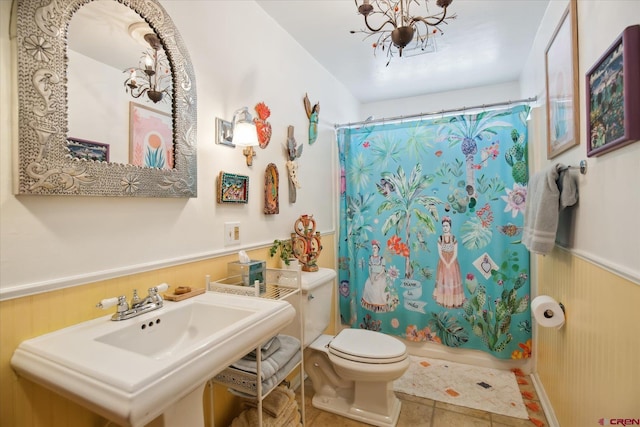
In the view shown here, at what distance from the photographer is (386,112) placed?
345cm

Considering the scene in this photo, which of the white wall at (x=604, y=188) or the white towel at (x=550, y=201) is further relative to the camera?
the white towel at (x=550, y=201)

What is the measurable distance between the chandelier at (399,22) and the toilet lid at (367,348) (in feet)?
5.02

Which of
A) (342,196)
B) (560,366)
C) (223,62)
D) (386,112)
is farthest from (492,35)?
(560,366)

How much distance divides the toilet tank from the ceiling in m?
1.61

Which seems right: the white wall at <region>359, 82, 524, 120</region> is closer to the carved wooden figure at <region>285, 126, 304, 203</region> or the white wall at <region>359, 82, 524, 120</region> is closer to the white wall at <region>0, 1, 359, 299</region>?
the white wall at <region>0, 1, 359, 299</region>

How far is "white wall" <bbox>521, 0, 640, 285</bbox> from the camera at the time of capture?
0.95m

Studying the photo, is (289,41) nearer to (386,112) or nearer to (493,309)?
(386,112)

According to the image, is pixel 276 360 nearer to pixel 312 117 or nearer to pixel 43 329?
pixel 43 329

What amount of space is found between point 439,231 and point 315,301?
116 centimetres

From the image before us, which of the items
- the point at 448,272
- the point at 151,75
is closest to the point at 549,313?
the point at 448,272

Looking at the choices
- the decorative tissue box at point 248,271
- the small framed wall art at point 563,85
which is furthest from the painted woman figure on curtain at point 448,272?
the decorative tissue box at point 248,271

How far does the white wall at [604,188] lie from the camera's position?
954 millimetres

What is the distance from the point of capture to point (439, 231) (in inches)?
95.1

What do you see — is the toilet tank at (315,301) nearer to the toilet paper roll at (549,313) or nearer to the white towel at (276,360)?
the white towel at (276,360)
